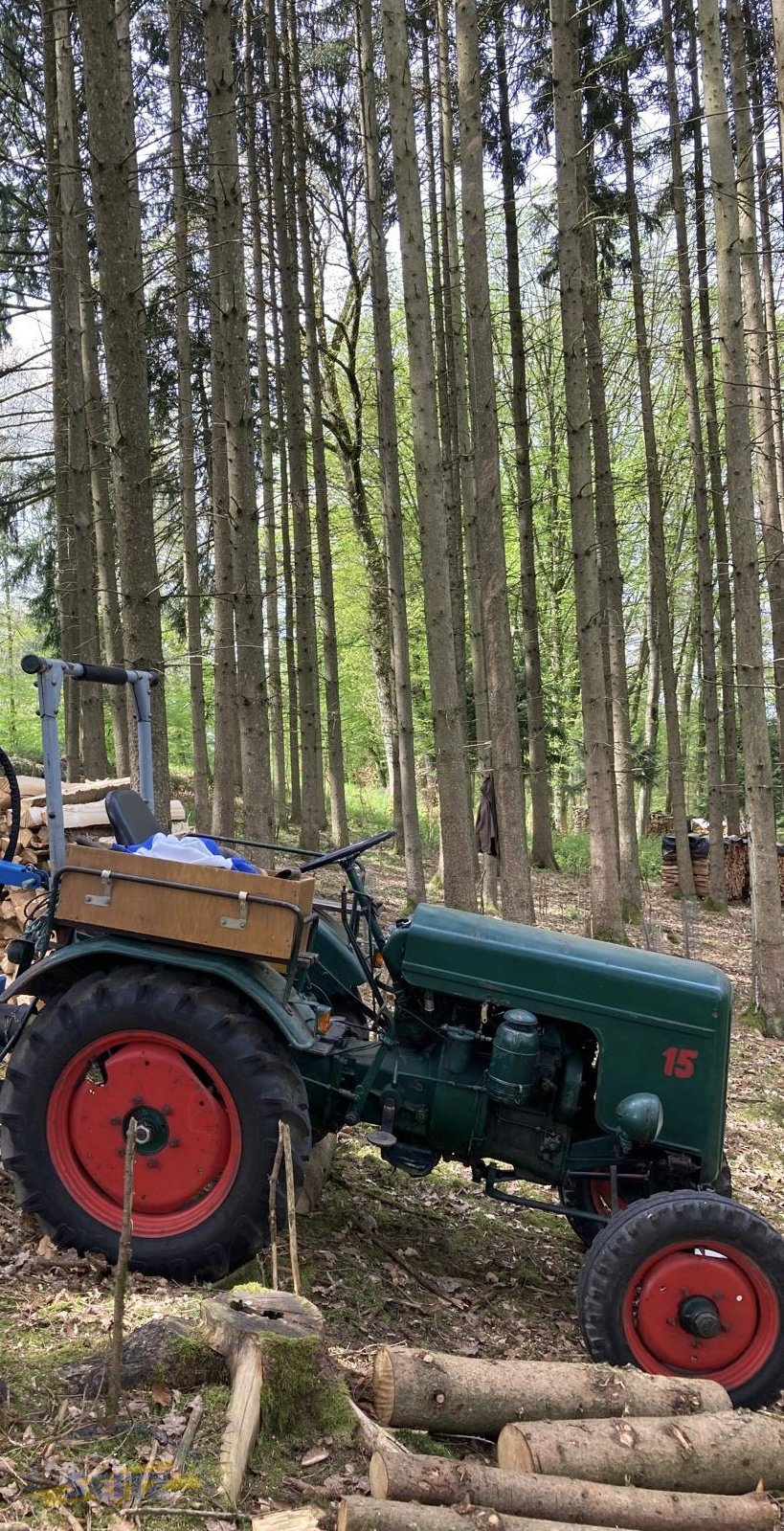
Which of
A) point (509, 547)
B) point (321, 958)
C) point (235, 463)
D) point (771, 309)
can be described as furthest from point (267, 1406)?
point (509, 547)

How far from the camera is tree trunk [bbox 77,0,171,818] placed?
19.4 ft

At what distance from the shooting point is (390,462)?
11.3 metres

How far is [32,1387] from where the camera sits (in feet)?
8.43

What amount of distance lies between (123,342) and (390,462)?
18.1 ft

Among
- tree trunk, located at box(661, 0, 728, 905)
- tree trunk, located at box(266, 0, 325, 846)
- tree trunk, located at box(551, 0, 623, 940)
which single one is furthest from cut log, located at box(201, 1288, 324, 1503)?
tree trunk, located at box(266, 0, 325, 846)

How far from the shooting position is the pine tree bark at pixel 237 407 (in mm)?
7258

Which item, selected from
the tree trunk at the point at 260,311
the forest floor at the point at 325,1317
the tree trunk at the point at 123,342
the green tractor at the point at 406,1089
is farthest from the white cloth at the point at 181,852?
the tree trunk at the point at 260,311

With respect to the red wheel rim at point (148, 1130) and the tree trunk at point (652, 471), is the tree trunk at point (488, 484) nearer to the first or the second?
the tree trunk at point (652, 471)

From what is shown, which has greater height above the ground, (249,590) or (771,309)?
(771,309)

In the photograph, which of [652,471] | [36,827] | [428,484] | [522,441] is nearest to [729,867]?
[652,471]

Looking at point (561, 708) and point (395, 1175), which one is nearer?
point (395, 1175)

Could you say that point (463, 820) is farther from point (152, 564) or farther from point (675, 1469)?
point (675, 1469)

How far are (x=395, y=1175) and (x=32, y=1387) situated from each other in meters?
2.29

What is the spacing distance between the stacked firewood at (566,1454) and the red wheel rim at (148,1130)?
862mm
